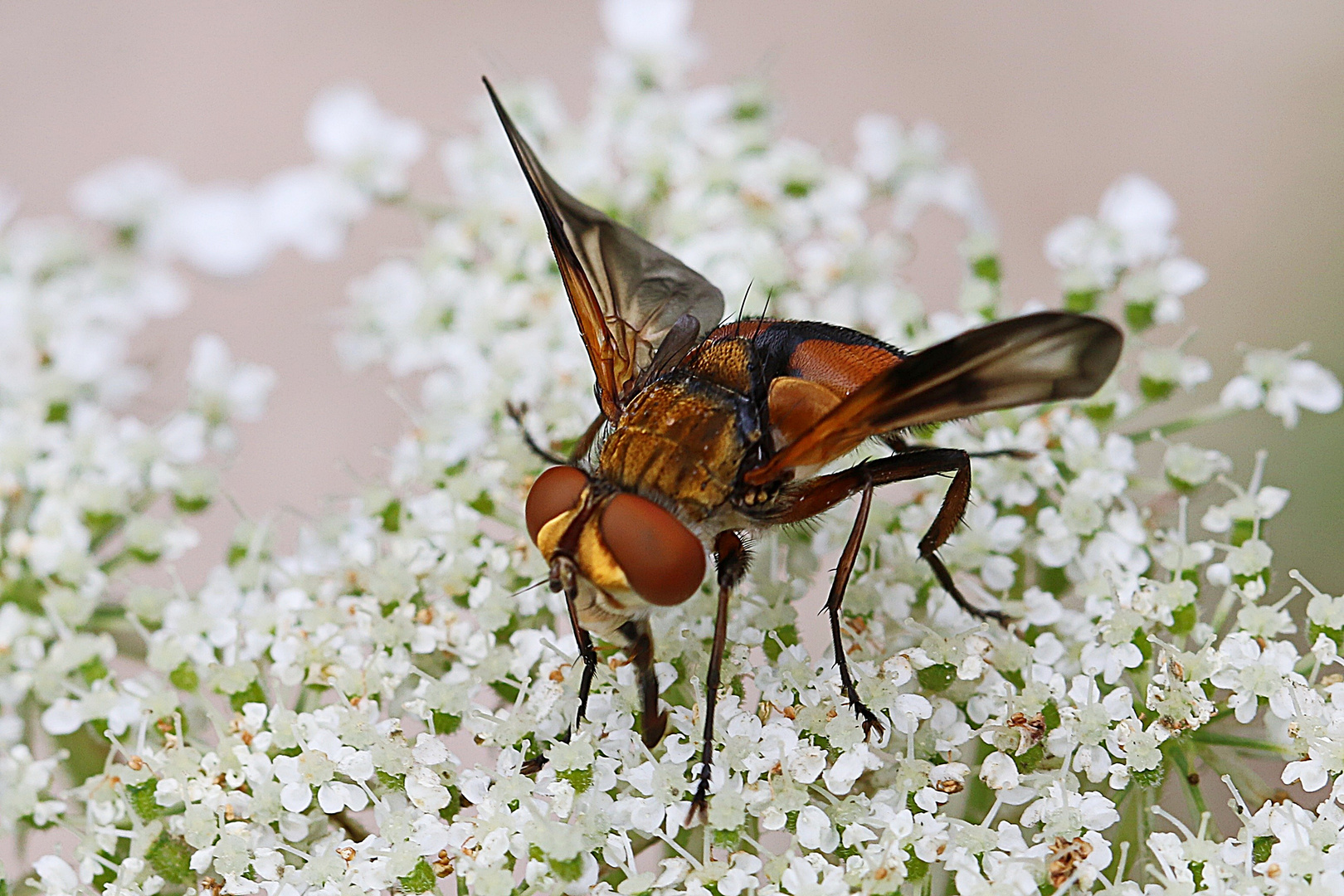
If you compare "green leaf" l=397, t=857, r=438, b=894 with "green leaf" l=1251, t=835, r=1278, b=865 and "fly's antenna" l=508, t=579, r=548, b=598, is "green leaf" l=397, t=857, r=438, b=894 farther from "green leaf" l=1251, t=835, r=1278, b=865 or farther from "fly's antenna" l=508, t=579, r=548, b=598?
"green leaf" l=1251, t=835, r=1278, b=865

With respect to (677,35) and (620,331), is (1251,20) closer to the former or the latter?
(677,35)

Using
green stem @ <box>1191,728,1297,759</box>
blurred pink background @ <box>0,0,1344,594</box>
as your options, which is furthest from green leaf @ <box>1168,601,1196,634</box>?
blurred pink background @ <box>0,0,1344,594</box>

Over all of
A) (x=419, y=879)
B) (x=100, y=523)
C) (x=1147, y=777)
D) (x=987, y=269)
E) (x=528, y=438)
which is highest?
(x=987, y=269)

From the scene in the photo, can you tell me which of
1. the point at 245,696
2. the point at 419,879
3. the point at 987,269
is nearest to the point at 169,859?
the point at 245,696

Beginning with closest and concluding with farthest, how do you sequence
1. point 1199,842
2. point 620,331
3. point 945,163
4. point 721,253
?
1. point 1199,842
2. point 620,331
3. point 721,253
4. point 945,163

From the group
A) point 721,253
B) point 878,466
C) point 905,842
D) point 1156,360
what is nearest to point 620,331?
point 878,466

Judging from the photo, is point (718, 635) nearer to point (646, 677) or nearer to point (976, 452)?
point (646, 677)
